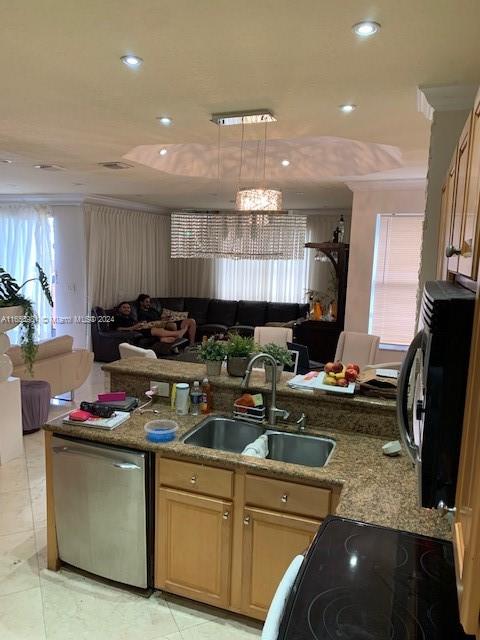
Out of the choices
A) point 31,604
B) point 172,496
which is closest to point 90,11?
point 172,496

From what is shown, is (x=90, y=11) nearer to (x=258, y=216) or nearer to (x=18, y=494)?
(x=258, y=216)

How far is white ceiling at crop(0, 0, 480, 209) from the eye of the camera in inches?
59.8

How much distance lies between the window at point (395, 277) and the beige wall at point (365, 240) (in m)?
0.07

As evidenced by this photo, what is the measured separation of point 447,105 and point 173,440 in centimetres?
211

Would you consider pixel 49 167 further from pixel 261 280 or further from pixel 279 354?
pixel 261 280

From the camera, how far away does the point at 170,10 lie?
4.94 feet

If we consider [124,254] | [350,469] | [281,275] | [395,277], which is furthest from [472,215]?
[281,275]

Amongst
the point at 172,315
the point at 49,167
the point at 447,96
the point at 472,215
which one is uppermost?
the point at 49,167

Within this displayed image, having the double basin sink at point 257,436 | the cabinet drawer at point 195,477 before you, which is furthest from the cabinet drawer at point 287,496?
the double basin sink at point 257,436

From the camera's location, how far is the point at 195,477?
7.12ft

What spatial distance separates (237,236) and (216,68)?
2434 mm

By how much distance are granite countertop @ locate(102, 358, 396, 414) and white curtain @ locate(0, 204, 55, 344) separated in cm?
533

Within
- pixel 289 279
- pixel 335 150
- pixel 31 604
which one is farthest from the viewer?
pixel 289 279

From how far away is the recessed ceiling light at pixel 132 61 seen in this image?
1.88 metres
